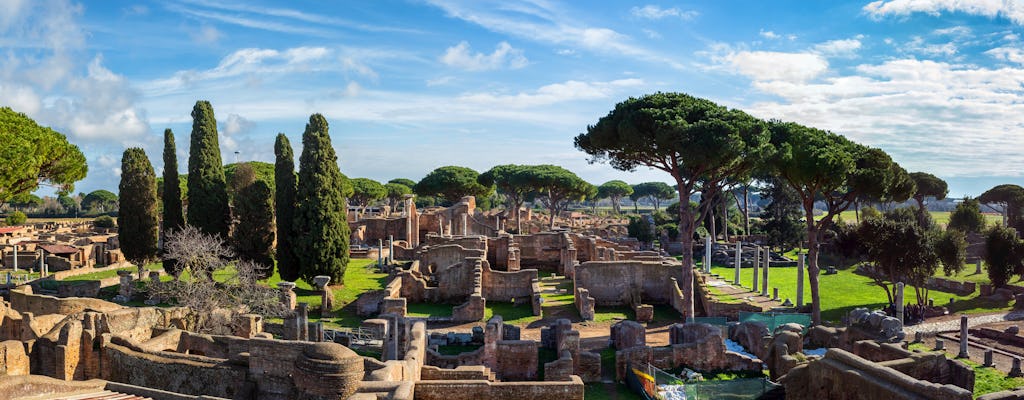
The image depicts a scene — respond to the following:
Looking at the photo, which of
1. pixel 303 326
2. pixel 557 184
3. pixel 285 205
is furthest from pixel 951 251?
pixel 557 184

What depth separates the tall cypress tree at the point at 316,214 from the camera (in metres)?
30.8

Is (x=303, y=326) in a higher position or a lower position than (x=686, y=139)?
lower

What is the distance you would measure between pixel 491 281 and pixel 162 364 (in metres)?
16.8

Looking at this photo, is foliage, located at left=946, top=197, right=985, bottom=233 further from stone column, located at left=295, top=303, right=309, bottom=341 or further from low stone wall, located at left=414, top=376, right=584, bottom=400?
low stone wall, located at left=414, top=376, right=584, bottom=400

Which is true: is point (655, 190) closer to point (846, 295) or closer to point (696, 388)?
point (846, 295)

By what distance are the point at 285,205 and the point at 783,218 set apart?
39311 millimetres

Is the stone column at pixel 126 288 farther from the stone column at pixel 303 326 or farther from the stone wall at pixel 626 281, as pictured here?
the stone wall at pixel 626 281

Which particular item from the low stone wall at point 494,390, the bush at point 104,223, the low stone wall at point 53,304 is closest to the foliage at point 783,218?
the low stone wall at point 494,390

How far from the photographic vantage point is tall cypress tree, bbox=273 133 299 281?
1238 inches

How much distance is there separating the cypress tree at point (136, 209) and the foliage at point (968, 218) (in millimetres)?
54232

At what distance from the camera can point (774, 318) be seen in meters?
23.4

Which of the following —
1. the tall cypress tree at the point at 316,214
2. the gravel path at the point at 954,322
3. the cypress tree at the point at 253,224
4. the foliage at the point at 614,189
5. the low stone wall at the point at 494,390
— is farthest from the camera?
the foliage at the point at 614,189

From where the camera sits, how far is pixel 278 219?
1257 inches

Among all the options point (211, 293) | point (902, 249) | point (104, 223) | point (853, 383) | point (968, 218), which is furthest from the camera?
point (104, 223)
